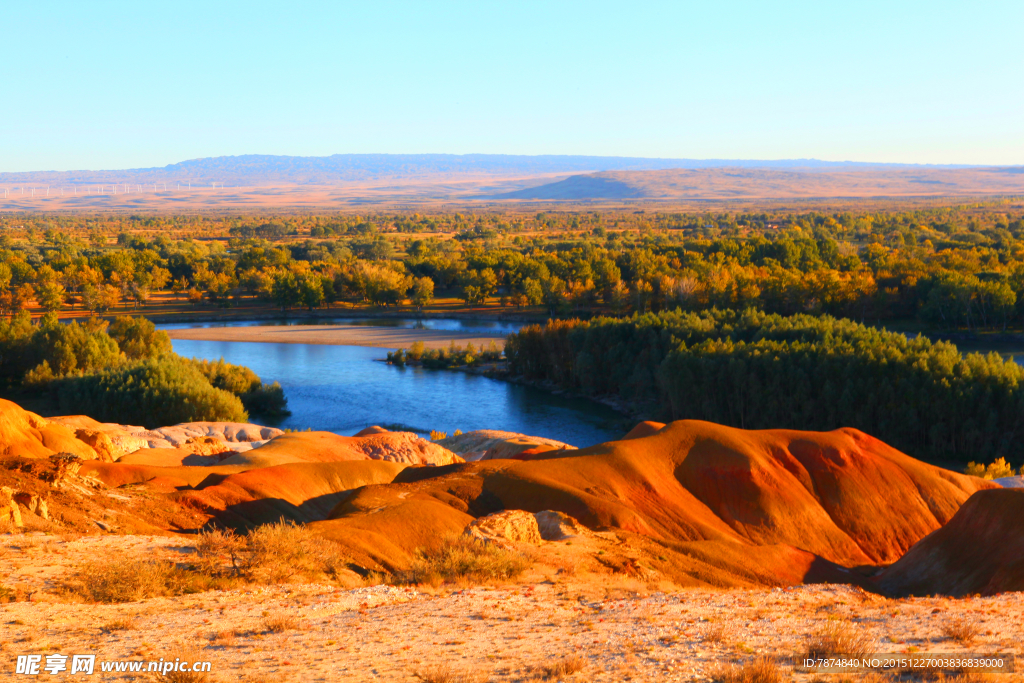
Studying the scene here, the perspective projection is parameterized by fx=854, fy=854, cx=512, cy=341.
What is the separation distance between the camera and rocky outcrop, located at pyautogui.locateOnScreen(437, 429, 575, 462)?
3123 cm

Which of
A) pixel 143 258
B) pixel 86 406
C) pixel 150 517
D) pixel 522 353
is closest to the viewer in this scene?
pixel 150 517

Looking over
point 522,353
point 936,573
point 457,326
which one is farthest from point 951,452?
point 457,326

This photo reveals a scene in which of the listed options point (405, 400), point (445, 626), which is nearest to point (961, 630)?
point (445, 626)

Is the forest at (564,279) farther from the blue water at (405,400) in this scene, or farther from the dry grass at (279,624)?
the dry grass at (279,624)

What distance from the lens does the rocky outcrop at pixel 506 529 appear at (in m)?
17.6

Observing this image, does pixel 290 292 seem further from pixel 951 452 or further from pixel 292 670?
pixel 292 670

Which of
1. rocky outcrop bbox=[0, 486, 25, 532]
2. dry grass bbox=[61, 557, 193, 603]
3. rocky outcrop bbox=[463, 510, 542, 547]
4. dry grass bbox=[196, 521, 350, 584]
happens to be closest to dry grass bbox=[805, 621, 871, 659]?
rocky outcrop bbox=[463, 510, 542, 547]

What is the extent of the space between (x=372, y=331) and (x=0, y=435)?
69.7 meters

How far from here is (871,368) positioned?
→ 48.8m

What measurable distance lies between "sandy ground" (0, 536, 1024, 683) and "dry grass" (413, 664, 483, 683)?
6 cm

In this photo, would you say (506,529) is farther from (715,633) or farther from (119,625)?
(119,625)

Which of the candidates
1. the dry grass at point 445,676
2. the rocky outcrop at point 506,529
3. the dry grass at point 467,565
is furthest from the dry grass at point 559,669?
the rocky outcrop at point 506,529

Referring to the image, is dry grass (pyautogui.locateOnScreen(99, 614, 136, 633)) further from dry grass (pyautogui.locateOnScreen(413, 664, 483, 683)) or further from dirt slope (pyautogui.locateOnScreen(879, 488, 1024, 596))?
dirt slope (pyautogui.locateOnScreen(879, 488, 1024, 596))

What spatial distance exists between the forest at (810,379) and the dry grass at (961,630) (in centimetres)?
3515
